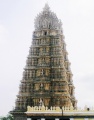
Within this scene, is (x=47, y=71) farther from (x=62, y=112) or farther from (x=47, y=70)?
(x=62, y=112)

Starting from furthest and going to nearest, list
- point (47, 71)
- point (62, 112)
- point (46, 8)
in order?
point (46, 8), point (47, 71), point (62, 112)

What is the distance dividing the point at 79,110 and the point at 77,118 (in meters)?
1.01

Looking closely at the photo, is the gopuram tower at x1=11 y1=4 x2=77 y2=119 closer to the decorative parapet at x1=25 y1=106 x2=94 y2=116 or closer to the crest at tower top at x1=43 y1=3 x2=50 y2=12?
the crest at tower top at x1=43 y1=3 x2=50 y2=12

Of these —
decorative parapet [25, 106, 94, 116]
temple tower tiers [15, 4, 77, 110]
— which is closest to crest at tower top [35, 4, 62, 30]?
temple tower tiers [15, 4, 77, 110]

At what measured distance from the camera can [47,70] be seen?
6200cm

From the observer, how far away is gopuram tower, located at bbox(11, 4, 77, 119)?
195 ft

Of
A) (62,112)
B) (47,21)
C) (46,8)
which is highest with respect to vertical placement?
(46,8)

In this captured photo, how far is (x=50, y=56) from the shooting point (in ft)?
208

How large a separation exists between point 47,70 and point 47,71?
0.66 ft

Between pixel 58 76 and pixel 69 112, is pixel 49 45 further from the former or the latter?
pixel 69 112

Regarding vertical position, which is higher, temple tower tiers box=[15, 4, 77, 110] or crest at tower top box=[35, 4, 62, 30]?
crest at tower top box=[35, 4, 62, 30]

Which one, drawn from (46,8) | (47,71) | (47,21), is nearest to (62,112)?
(47,71)

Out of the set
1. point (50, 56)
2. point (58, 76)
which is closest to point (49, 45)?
point (50, 56)

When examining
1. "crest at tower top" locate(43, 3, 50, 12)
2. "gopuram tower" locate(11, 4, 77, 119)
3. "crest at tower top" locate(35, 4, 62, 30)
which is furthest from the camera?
"crest at tower top" locate(43, 3, 50, 12)
